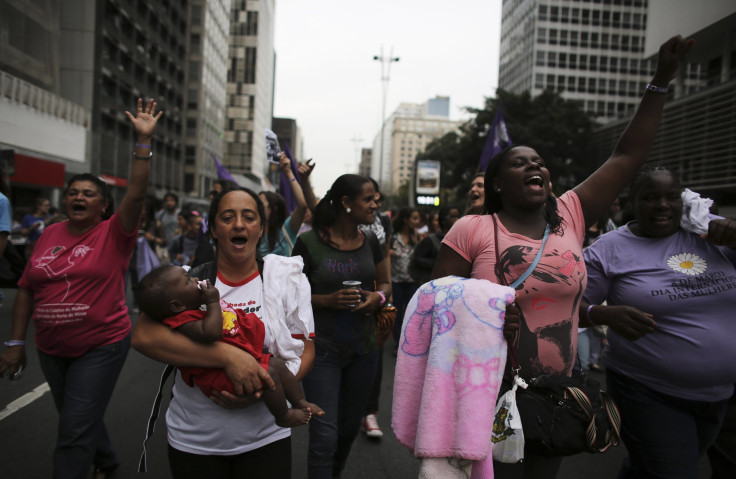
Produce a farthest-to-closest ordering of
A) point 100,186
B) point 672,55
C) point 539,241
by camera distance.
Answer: point 100,186 → point 672,55 → point 539,241

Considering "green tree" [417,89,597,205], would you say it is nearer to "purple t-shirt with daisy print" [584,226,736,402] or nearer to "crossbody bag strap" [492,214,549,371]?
"purple t-shirt with daisy print" [584,226,736,402]

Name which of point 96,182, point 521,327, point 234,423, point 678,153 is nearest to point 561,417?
point 521,327

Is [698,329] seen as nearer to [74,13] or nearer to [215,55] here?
Answer: [74,13]

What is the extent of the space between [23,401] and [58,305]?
8.70 ft

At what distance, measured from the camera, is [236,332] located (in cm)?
211

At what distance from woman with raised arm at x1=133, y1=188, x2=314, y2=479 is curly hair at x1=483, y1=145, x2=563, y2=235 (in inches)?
37.8

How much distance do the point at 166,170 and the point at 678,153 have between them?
4262cm

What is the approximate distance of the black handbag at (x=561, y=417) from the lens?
1998mm

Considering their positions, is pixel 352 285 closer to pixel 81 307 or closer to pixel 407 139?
pixel 81 307

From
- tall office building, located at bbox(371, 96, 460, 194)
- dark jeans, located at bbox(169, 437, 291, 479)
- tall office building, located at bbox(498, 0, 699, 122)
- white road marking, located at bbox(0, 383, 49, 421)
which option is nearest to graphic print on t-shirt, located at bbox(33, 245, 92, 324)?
dark jeans, located at bbox(169, 437, 291, 479)

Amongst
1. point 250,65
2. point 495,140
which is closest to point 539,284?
point 495,140

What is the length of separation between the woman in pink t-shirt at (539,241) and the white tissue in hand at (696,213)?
396mm

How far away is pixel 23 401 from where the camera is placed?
4.90m

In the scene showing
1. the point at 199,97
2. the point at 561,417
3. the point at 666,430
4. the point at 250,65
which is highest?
the point at 250,65
